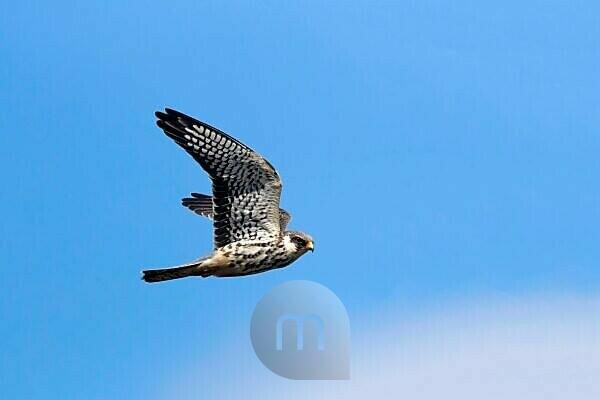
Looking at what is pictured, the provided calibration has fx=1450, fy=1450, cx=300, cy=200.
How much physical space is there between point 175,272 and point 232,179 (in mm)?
1532

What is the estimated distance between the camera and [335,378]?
21594mm

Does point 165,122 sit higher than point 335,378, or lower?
higher

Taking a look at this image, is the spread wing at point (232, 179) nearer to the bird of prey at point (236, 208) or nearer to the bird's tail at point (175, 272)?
the bird of prey at point (236, 208)

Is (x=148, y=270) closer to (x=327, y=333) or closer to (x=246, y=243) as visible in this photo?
(x=246, y=243)

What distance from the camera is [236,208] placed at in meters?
20.5

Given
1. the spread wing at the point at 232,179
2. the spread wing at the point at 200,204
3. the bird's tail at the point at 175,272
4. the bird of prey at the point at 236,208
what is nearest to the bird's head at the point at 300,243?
the bird of prey at the point at 236,208

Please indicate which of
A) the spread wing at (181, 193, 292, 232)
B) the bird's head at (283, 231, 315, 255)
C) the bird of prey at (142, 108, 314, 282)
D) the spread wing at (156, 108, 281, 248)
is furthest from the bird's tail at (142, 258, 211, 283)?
the spread wing at (181, 193, 292, 232)

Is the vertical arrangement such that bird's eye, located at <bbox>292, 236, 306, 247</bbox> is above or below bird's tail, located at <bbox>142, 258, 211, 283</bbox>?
above

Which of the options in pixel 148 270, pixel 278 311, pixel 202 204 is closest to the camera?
pixel 148 270

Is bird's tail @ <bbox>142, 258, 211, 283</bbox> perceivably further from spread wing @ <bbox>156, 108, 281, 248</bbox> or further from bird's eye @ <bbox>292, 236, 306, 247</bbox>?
bird's eye @ <bbox>292, 236, 306, 247</bbox>

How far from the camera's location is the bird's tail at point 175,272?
65.2 ft

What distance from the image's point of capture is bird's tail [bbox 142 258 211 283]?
782 inches

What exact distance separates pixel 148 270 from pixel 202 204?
4972 millimetres

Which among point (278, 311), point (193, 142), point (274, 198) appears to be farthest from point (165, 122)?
point (278, 311)
